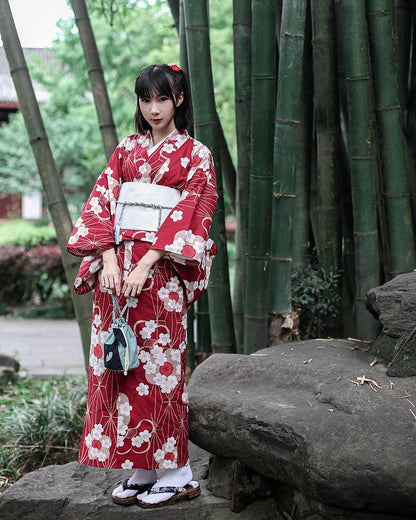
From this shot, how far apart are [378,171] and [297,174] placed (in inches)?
15.8

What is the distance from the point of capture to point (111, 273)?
93.9 inches

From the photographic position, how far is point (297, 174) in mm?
3439

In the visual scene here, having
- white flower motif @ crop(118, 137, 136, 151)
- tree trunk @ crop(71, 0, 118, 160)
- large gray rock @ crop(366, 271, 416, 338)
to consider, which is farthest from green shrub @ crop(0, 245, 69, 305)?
large gray rock @ crop(366, 271, 416, 338)

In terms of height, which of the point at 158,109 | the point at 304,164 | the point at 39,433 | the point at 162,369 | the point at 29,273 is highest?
the point at 158,109

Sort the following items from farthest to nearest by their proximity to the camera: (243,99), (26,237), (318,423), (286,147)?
(26,237), (243,99), (286,147), (318,423)

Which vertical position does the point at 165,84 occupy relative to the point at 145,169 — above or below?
above

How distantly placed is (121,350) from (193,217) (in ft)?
1.62

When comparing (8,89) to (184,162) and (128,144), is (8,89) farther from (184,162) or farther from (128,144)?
(184,162)

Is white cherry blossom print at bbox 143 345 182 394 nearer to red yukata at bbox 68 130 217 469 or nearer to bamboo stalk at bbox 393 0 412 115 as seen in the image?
red yukata at bbox 68 130 217 469

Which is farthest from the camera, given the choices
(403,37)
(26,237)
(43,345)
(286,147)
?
(26,237)

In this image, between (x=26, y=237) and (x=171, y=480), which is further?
(x=26, y=237)

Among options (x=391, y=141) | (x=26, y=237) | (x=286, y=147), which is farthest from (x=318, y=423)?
(x=26, y=237)

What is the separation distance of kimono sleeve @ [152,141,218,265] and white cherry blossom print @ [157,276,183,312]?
0.28 ft

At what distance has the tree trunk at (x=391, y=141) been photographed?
3.03 meters
